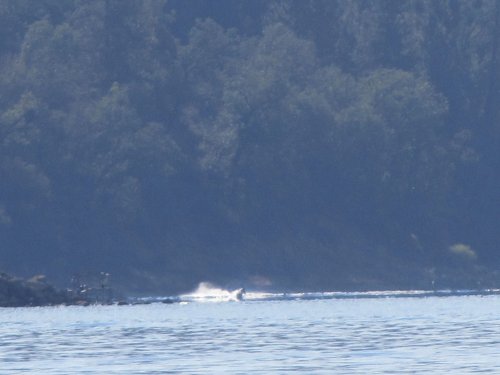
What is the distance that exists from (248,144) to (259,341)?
8222cm

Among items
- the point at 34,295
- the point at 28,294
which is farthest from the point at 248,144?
the point at 28,294

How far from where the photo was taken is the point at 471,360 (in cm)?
4400

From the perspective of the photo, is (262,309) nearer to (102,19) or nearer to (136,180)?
(136,180)

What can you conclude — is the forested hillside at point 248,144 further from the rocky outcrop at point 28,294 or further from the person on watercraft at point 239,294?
the rocky outcrop at point 28,294

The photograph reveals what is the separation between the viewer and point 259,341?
54250mm

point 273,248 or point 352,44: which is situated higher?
point 352,44

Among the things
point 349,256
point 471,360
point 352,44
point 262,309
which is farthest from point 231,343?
point 352,44

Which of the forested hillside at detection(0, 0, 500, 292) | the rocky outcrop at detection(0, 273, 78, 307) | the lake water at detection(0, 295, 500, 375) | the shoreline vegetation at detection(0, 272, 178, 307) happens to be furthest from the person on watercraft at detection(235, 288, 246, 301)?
the lake water at detection(0, 295, 500, 375)

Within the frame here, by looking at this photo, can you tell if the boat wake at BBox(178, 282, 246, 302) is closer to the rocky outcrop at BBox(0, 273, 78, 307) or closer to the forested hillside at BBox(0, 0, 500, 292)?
the forested hillside at BBox(0, 0, 500, 292)

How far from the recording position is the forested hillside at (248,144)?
127812mm

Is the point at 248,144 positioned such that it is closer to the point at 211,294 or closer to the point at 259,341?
the point at 211,294

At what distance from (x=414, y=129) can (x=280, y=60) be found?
11322 mm

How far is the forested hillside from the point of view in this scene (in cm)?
12781

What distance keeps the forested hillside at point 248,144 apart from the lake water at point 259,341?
44311 mm
